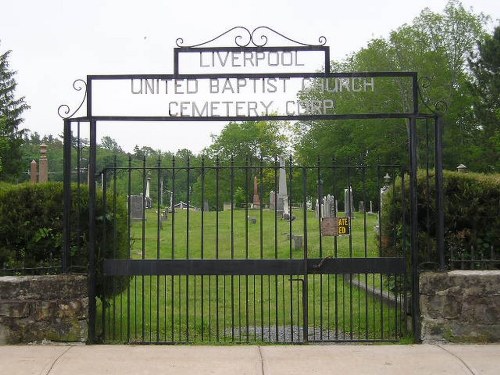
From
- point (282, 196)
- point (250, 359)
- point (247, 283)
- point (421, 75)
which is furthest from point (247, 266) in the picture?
point (421, 75)

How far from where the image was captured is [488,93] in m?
33.0

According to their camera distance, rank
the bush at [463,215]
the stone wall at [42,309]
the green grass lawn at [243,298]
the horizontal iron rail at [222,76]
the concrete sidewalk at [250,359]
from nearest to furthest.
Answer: the concrete sidewalk at [250,359]
the stone wall at [42,309]
the horizontal iron rail at [222,76]
the green grass lawn at [243,298]
the bush at [463,215]

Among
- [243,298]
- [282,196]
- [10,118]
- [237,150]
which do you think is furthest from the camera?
[10,118]

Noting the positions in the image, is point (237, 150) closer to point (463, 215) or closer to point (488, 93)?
point (488, 93)

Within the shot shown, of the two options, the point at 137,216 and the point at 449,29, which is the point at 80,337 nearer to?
the point at 137,216

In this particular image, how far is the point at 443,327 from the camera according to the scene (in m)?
6.63

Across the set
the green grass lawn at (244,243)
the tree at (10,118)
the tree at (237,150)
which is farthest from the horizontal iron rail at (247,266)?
the tree at (10,118)

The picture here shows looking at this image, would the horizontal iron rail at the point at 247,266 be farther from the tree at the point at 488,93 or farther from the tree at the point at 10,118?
the tree at the point at 10,118

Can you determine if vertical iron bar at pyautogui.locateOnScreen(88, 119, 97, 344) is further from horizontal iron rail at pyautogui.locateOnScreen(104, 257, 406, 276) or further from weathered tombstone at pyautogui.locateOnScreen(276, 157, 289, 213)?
weathered tombstone at pyautogui.locateOnScreen(276, 157, 289, 213)

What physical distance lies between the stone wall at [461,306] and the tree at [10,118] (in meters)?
33.0

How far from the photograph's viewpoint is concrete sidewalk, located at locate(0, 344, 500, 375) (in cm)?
556

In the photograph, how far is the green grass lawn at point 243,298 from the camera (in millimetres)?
6922

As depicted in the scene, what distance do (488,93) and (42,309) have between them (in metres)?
31.4

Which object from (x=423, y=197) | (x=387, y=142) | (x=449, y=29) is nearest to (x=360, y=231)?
(x=423, y=197)
